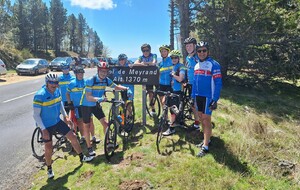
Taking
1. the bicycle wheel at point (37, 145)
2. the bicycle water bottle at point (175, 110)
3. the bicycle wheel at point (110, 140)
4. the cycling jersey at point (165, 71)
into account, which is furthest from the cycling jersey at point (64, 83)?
the bicycle water bottle at point (175, 110)

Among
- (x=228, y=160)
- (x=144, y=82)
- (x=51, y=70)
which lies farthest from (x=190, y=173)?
(x=51, y=70)

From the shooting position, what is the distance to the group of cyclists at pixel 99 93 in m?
5.34

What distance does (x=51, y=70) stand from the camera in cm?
3456

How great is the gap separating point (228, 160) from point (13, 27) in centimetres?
6752

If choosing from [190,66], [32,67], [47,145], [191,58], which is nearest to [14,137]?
[47,145]

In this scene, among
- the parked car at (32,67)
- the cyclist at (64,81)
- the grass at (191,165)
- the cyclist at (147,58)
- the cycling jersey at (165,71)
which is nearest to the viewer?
the grass at (191,165)

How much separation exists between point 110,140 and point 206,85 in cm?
247

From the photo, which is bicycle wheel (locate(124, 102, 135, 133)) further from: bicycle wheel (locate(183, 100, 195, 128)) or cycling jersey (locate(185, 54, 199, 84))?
cycling jersey (locate(185, 54, 199, 84))

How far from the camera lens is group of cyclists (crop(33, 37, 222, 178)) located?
5340mm

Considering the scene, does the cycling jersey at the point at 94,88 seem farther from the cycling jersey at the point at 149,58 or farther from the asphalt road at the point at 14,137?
the cycling jersey at the point at 149,58

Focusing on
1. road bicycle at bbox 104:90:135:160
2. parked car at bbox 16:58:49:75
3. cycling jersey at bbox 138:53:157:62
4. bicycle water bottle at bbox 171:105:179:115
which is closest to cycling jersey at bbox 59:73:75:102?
road bicycle at bbox 104:90:135:160

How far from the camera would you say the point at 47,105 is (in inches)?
208

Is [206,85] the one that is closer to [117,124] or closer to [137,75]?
[137,75]

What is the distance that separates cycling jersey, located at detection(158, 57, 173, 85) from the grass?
4.50ft
